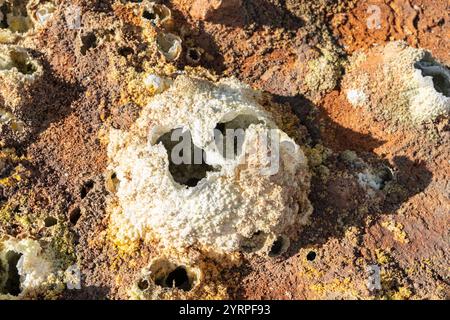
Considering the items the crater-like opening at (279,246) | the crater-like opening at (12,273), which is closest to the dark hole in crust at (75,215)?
the crater-like opening at (12,273)

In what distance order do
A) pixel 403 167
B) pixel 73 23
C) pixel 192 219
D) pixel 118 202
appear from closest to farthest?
pixel 192 219
pixel 118 202
pixel 403 167
pixel 73 23

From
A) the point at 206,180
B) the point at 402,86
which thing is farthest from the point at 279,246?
the point at 402,86

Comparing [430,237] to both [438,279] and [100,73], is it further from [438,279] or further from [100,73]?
[100,73]

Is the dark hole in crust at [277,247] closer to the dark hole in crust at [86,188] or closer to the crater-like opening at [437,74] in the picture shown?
the dark hole in crust at [86,188]

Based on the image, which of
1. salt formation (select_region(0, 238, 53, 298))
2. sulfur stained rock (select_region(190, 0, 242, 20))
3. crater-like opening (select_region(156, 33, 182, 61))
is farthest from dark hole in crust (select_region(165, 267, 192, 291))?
sulfur stained rock (select_region(190, 0, 242, 20))

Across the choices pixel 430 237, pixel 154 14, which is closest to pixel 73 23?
pixel 154 14
